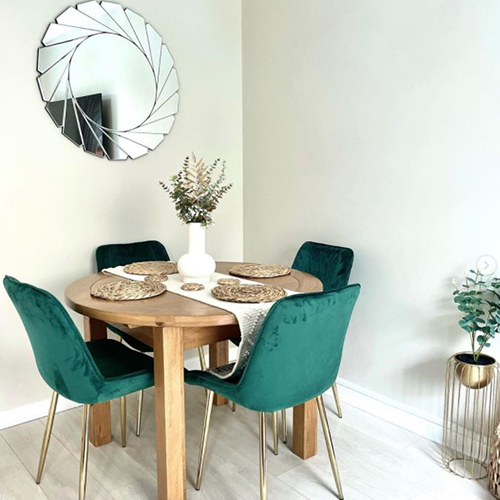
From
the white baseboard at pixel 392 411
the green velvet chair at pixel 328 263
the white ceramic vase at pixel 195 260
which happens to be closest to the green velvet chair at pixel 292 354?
the white ceramic vase at pixel 195 260

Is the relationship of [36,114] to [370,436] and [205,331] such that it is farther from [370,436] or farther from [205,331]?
[370,436]

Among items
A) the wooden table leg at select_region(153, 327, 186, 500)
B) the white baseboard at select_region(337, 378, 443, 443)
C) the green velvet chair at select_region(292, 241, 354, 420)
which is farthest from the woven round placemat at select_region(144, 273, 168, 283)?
the white baseboard at select_region(337, 378, 443, 443)

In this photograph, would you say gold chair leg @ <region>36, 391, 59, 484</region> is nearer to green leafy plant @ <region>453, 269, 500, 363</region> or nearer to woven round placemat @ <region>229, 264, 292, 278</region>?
woven round placemat @ <region>229, 264, 292, 278</region>

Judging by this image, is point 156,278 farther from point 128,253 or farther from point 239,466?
point 239,466

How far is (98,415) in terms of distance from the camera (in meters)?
2.36

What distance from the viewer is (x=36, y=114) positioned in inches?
99.2

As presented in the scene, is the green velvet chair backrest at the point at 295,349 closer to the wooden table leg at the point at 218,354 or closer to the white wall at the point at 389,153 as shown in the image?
the white wall at the point at 389,153

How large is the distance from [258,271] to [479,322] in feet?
3.18

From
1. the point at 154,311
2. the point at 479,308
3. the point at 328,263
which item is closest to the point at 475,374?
the point at 479,308

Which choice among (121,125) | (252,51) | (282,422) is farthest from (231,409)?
(252,51)

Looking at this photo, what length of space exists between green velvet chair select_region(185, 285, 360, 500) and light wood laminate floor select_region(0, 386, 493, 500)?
0.38m

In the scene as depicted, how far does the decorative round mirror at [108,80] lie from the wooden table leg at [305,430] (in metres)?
1.64

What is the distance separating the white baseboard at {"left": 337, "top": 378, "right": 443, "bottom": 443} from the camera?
2.41m

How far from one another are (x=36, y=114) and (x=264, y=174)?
53.5 inches
